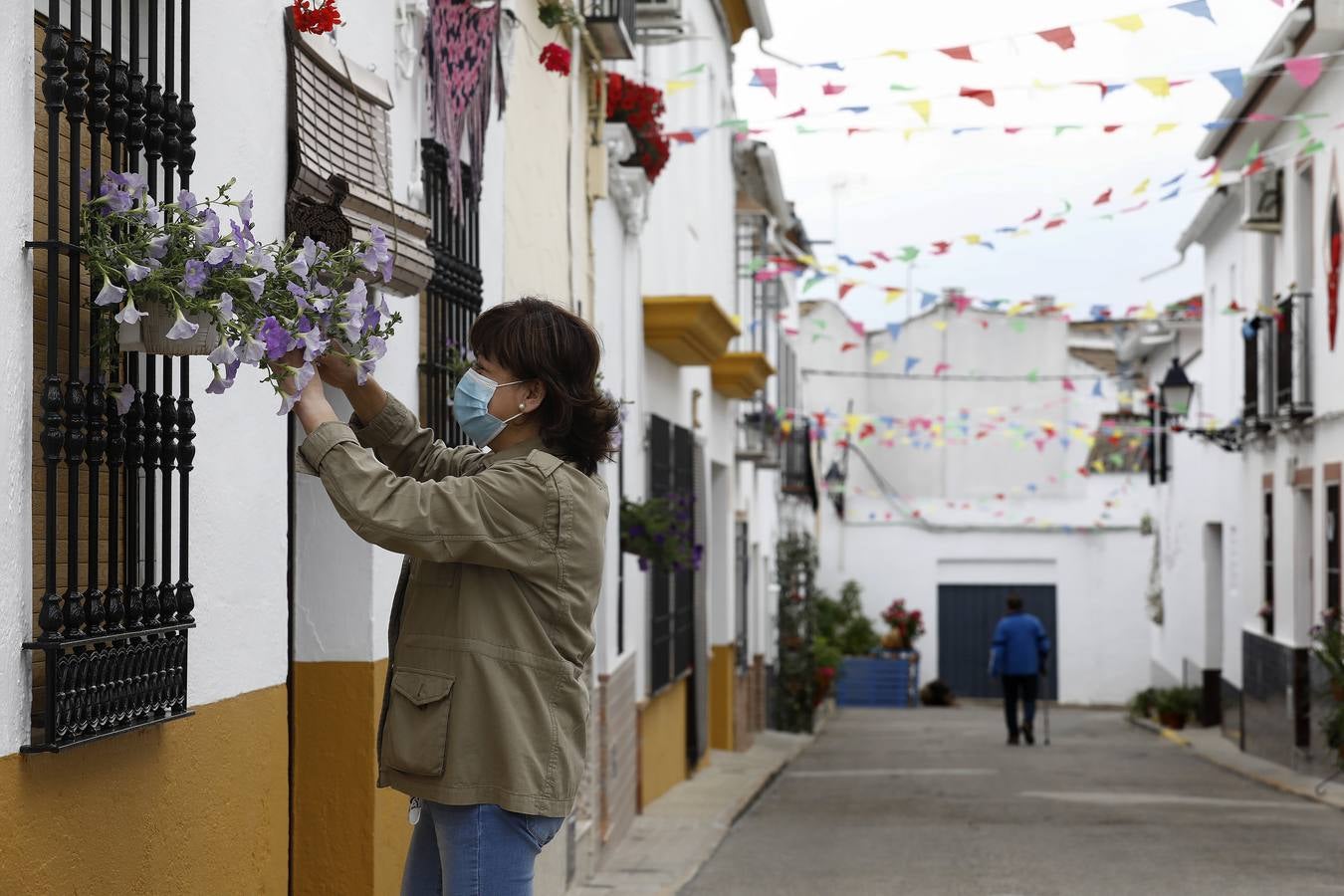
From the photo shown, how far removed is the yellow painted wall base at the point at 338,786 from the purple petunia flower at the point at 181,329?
2133mm

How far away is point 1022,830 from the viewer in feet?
36.1

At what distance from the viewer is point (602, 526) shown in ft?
11.7

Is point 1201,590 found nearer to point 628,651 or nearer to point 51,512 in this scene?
point 628,651

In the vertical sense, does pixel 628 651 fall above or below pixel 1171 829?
above

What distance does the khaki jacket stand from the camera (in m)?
3.29

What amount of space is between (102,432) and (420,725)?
0.84 meters

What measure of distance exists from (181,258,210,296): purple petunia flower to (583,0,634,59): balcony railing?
6416 mm

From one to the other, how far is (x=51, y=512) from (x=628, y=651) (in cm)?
799

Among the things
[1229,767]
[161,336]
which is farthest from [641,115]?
[1229,767]

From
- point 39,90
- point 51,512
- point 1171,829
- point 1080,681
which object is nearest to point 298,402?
point 51,512

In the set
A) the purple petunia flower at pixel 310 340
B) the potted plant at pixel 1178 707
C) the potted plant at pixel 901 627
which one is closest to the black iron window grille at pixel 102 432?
the purple petunia flower at pixel 310 340

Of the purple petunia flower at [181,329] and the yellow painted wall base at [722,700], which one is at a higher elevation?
the purple petunia flower at [181,329]

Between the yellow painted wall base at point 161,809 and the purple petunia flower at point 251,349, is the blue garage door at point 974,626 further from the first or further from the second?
the purple petunia flower at point 251,349

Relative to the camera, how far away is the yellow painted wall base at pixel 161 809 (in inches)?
128
